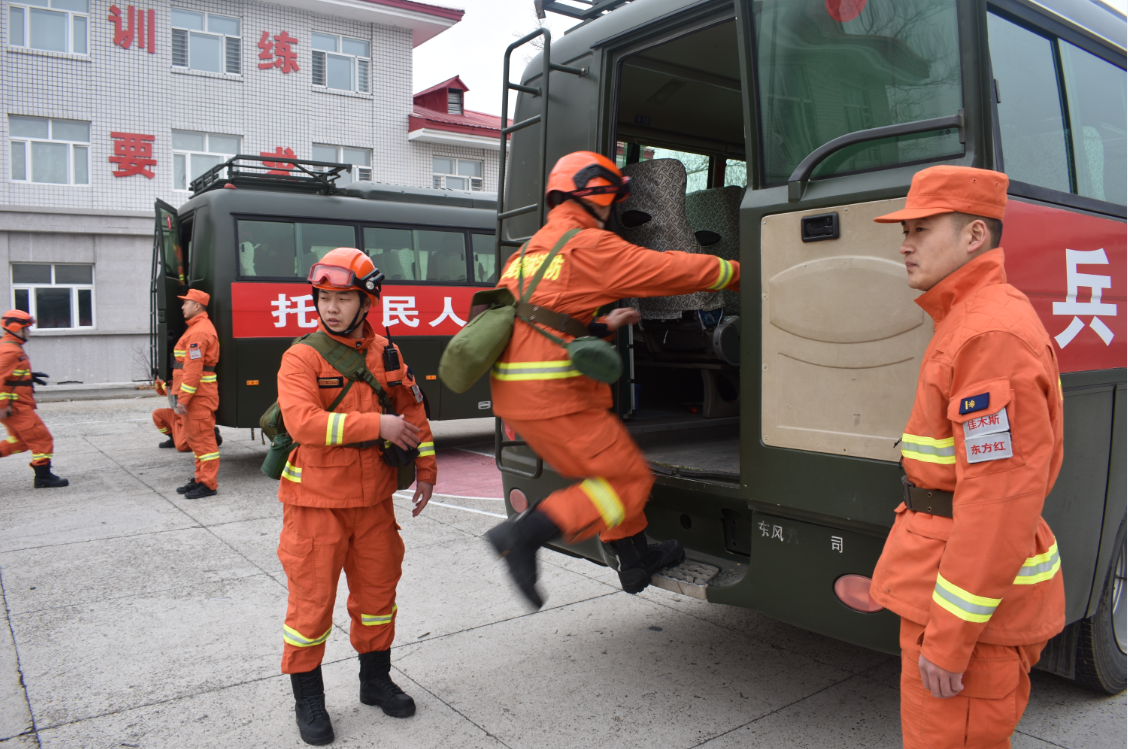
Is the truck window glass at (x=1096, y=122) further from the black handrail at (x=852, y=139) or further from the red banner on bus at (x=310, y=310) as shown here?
the red banner on bus at (x=310, y=310)

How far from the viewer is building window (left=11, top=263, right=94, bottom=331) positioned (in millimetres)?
18016

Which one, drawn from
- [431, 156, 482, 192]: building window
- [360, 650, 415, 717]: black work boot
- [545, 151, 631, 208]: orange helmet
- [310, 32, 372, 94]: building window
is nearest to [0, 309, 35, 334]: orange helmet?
[360, 650, 415, 717]: black work boot

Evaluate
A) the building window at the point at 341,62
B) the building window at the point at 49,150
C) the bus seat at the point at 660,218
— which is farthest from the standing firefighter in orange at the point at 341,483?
the building window at the point at 341,62

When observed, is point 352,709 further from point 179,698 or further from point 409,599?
point 409,599

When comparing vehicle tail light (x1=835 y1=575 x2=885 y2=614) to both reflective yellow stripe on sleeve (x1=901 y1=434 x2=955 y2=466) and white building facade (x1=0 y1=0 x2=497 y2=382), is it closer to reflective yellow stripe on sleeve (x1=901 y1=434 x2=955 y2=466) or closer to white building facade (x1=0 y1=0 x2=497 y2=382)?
reflective yellow stripe on sleeve (x1=901 y1=434 x2=955 y2=466)

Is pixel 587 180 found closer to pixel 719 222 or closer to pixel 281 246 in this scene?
pixel 719 222

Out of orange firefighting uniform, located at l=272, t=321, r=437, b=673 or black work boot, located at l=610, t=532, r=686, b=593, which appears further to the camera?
black work boot, located at l=610, t=532, r=686, b=593

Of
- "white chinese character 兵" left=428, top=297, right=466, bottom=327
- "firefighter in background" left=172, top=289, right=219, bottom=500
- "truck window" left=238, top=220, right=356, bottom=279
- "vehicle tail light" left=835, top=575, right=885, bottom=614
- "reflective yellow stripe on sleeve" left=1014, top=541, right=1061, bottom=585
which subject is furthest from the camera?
"white chinese character 兵" left=428, top=297, right=466, bottom=327

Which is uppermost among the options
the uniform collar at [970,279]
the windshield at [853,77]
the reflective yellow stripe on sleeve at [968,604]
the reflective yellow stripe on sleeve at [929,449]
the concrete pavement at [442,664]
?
the windshield at [853,77]

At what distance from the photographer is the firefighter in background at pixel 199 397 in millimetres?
7555

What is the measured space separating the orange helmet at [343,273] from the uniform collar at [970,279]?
2.04 metres

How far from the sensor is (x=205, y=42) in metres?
20.1

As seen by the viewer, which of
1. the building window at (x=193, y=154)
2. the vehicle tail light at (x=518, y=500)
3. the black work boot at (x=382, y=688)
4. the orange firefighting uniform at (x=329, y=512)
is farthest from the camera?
the building window at (x=193, y=154)

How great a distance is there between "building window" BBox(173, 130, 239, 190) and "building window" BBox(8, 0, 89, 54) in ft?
8.93
